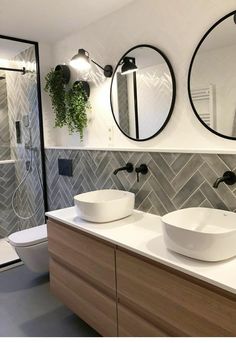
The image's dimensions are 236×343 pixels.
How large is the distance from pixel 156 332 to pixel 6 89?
10.9 feet

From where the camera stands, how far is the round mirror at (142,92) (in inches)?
81.2

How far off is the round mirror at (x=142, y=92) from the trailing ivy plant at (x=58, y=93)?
2.17ft

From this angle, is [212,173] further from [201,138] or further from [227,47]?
[227,47]

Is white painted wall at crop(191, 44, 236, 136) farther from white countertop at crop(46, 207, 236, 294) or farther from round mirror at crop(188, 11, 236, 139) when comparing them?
white countertop at crop(46, 207, 236, 294)

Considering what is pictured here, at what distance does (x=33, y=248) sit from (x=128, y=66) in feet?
5.63

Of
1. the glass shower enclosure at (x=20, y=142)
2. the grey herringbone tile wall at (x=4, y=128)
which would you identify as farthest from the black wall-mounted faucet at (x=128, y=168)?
the grey herringbone tile wall at (x=4, y=128)

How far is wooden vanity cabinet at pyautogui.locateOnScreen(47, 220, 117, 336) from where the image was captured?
5.63 ft

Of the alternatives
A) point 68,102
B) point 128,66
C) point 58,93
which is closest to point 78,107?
point 68,102

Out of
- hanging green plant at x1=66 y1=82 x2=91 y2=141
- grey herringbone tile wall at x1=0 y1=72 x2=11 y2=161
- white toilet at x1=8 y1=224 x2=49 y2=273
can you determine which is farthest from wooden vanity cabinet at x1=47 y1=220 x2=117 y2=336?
grey herringbone tile wall at x1=0 y1=72 x2=11 y2=161

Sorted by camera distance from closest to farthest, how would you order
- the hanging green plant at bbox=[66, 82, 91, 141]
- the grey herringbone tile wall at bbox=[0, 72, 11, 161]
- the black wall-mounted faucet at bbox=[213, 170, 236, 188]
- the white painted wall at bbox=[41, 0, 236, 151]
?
the black wall-mounted faucet at bbox=[213, 170, 236, 188] < the white painted wall at bbox=[41, 0, 236, 151] < the hanging green plant at bbox=[66, 82, 91, 141] < the grey herringbone tile wall at bbox=[0, 72, 11, 161]

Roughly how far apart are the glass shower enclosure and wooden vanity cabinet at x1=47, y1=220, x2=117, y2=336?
4.08 feet

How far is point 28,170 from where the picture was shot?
3535 millimetres

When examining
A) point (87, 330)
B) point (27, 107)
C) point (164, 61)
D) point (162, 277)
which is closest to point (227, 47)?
point (164, 61)

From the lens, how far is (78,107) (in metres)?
2.71
